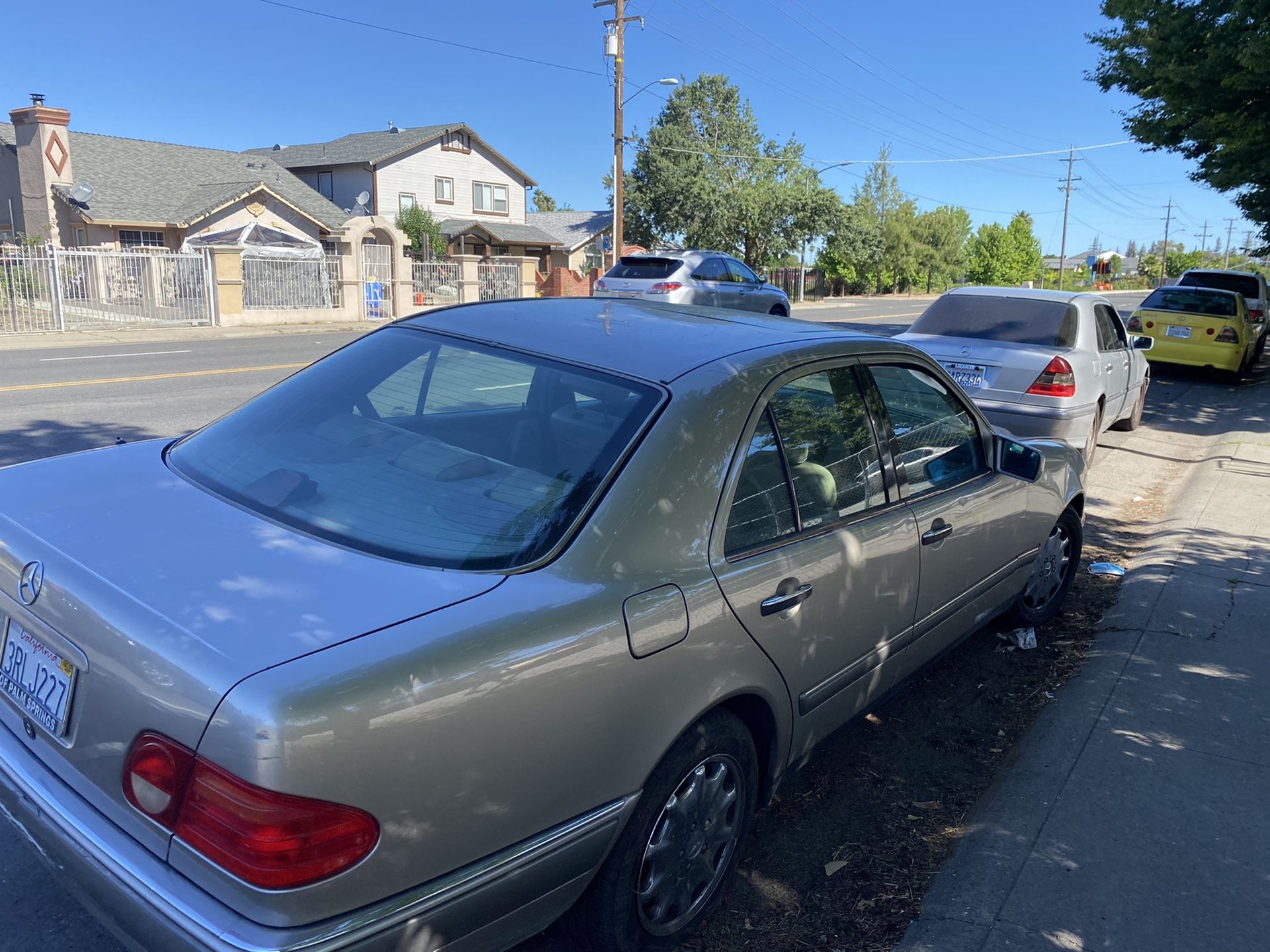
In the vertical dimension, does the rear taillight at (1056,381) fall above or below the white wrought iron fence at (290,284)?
below

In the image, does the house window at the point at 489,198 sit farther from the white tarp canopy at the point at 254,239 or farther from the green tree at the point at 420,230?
the white tarp canopy at the point at 254,239

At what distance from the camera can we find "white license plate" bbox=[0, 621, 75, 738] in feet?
6.97

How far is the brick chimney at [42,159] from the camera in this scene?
34750 mm

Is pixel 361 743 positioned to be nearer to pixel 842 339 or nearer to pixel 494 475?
pixel 494 475

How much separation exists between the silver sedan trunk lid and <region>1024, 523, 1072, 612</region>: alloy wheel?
12.1 ft

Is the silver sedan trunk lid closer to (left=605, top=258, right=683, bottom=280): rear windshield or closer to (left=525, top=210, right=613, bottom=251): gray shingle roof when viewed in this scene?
(left=605, top=258, right=683, bottom=280): rear windshield

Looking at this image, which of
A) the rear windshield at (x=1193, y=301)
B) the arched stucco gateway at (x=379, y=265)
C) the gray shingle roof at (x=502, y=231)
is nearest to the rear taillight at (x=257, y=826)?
the rear windshield at (x=1193, y=301)

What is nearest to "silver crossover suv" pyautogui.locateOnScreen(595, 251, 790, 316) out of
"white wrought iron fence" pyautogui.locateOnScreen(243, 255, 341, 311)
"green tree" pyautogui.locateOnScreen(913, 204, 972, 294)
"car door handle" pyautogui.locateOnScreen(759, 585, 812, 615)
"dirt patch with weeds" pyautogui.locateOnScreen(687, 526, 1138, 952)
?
"white wrought iron fence" pyautogui.locateOnScreen(243, 255, 341, 311)

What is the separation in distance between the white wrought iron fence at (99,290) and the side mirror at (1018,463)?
22.4m

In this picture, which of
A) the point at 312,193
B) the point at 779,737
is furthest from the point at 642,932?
the point at 312,193

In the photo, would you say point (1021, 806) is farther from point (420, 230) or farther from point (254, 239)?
point (420, 230)

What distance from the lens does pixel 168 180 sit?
38688 mm

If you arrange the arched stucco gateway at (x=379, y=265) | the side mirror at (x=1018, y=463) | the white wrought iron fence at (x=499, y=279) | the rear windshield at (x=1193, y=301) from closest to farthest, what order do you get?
the side mirror at (x=1018, y=463) < the rear windshield at (x=1193, y=301) < the arched stucco gateway at (x=379, y=265) < the white wrought iron fence at (x=499, y=279)

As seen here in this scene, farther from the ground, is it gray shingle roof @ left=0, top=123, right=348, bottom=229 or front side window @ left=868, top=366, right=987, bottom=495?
gray shingle roof @ left=0, top=123, right=348, bottom=229
